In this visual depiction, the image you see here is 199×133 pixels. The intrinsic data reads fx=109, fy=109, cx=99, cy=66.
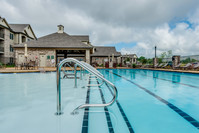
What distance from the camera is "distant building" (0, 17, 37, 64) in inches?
888

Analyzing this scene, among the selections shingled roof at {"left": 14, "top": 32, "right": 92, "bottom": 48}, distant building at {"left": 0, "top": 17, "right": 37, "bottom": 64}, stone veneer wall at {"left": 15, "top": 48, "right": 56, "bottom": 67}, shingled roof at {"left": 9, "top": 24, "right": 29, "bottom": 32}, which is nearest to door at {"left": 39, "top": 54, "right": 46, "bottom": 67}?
stone veneer wall at {"left": 15, "top": 48, "right": 56, "bottom": 67}

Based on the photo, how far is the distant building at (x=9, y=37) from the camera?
22.6 meters

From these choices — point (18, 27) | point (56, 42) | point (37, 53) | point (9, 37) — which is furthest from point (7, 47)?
point (56, 42)

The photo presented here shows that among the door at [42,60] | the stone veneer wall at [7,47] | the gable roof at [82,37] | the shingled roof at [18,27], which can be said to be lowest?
the door at [42,60]

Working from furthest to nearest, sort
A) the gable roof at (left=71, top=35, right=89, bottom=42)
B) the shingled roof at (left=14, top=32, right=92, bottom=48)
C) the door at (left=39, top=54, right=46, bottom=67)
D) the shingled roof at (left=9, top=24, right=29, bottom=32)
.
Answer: the gable roof at (left=71, top=35, right=89, bottom=42)
the shingled roof at (left=9, top=24, right=29, bottom=32)
the door at (left=39, top=54, right=46, bottom=67)
the shingled roof at (left=14, top=32, right=92, bottom=48)

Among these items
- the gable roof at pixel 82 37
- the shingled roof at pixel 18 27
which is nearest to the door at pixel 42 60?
the gable roof at pixel 82 37

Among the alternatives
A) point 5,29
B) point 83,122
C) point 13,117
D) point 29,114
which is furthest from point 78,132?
point 5,29

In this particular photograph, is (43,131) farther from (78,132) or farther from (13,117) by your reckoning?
(13,117)

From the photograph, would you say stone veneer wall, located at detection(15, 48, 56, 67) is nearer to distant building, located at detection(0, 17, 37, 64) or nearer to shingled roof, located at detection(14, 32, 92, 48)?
shingled roof, located at detection(14, 32, 92, 48)

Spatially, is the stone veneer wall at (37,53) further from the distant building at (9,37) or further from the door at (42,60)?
the distant building at (9,37)

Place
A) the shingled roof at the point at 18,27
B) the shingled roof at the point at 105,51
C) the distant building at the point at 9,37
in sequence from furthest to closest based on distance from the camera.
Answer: the shingled roof at the point at 105,51, the shingled roof at the point at 18,27, the distant building at the point at 9,37

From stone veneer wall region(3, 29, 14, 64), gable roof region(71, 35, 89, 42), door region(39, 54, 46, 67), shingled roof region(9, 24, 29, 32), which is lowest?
door region(39, 54, 46, 67)

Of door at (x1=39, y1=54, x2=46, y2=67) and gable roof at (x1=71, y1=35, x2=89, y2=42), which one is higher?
gable roof at (x1=71, y1=35, x2=89, y2=42)

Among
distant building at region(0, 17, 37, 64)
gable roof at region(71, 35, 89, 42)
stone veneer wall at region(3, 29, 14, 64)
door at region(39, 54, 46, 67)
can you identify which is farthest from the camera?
gable roof at region(71, 35, 89, 42)
